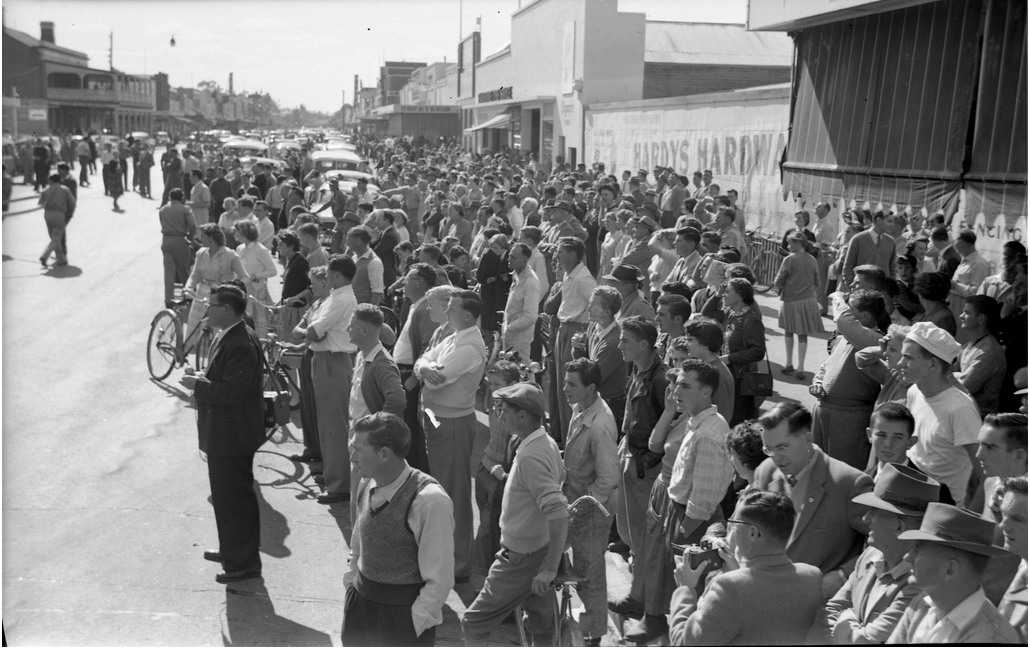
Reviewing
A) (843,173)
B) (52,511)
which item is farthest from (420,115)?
(52,511)

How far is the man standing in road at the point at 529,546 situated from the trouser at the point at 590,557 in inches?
7.5

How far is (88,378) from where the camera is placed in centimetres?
1127

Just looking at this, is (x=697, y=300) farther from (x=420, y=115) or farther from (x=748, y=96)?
(x=420, y=115)

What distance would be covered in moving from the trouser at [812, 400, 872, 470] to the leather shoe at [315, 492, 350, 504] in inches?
151

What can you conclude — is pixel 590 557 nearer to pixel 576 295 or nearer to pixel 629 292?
pixel 629 292

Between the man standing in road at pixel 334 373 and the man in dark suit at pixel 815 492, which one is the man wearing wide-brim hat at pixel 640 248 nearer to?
the man standing in road at pixel 334 373

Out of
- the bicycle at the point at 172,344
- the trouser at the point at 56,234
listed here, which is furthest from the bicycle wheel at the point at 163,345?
the trouser at the point at 56,234

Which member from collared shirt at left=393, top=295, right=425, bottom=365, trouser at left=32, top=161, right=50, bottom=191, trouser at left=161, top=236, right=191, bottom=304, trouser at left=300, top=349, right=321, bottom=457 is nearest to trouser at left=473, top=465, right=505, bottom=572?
collared shirt at left=393, top=295, right=425, bottom=365

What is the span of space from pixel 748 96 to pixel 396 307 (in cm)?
1090

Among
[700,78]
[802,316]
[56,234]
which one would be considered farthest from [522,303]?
[700,78]

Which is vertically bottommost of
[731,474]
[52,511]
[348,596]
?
[52,511]

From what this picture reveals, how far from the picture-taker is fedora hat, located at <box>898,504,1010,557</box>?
10.2 ft

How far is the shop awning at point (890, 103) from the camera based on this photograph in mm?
10164

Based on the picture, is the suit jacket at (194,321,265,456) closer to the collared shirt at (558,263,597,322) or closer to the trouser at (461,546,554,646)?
the trouser at (461,546,554,646)
